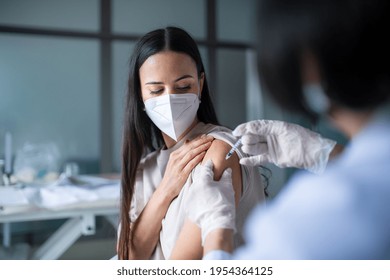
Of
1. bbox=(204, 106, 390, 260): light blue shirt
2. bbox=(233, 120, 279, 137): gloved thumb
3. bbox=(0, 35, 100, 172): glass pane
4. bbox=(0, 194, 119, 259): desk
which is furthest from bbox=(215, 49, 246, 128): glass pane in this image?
bbox=(0, 194, 119, 259): desk

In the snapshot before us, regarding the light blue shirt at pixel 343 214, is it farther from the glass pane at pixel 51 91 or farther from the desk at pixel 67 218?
the desk at pixel 67 218

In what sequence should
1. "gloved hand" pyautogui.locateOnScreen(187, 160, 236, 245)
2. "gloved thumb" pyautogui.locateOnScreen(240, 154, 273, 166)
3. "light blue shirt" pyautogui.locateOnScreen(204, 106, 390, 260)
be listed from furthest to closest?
"gloved thumb" pyautogui.locateOnScreen(240, 154, 273, 166) < "gloved hand" pyautogui.locateOnScreen(187, 160, 236, 245) < "light blue shirt" pyautogui.locateOnScreen(204, 106, 390, 260)

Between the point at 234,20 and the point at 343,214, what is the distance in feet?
2.52

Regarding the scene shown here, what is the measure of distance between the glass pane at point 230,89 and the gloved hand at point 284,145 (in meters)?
0.23

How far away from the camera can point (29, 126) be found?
146cm

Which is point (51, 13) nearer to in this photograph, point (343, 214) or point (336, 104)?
point (336, 104)

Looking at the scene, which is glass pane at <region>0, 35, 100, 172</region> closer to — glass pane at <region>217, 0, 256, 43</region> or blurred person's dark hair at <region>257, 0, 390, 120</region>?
glass pane at <region>217, 0, 256, 43</region>

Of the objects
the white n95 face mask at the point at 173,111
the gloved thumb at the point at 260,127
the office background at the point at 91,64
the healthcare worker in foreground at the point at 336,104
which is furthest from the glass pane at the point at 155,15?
the healthcare worker in foreground at the point at 336,104

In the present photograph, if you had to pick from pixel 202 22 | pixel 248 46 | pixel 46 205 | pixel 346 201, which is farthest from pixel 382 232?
pixel 46 205

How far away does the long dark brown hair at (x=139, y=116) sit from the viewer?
1.14m

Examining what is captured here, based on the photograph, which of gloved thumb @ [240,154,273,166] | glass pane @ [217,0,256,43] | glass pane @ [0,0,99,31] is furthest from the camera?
glass pane @ [0,0,99,31]

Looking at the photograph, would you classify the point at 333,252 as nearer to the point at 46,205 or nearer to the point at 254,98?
the point at 254,98

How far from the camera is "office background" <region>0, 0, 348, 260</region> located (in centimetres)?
131

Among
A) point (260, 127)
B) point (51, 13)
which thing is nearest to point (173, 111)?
point (260, 127)
